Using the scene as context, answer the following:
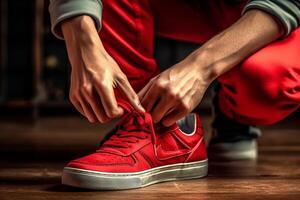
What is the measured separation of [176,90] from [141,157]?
173 millimetres

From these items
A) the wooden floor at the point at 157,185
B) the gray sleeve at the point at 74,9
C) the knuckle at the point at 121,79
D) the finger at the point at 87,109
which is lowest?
the wooden floor at the point at 157,185

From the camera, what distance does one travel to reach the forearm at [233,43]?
1037 mm

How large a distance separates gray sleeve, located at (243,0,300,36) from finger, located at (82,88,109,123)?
1.14ft

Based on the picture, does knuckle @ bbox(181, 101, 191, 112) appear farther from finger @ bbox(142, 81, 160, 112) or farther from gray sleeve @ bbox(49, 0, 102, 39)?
gray sleeve @ bbox(49, 0, 102, 39)

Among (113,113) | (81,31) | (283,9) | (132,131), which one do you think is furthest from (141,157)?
(283,9)

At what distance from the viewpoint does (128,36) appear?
120cm

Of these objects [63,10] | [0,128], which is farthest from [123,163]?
[0,128]

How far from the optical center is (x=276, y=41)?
115 centimetres

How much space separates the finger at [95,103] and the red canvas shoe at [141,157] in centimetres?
9

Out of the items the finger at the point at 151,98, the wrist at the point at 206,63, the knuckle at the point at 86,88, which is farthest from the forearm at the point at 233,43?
the knuckle at the point at 86,88

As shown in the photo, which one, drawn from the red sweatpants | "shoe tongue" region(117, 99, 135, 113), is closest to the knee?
the red sweatpants

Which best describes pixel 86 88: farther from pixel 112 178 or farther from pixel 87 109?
pixel 112 178

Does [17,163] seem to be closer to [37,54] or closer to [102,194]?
[102,194]

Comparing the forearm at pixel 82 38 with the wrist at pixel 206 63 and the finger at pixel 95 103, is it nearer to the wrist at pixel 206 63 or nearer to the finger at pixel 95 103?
the finger at pixel 95 103
